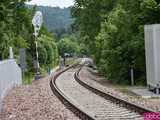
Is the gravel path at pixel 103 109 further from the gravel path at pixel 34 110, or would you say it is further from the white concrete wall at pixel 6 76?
the white concrete wall at pixel 6 76

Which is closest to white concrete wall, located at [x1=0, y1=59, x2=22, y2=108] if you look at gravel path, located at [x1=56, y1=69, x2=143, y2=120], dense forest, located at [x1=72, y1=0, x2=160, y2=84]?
gravel path, located at [x1=56, y1=69, x2=143, y2=120]

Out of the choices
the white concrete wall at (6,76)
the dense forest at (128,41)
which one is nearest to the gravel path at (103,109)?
the white concrete wall at (6,76)

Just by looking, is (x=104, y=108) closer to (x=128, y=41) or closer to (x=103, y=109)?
(x=103, y=109)

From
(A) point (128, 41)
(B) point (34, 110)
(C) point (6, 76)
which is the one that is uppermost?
(A) point (128, 41)

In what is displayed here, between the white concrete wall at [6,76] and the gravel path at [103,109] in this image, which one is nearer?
the gravel path at [103,109]

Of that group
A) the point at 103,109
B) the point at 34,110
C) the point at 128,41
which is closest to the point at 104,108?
the point at 103,109

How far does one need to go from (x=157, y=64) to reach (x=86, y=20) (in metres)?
41.2

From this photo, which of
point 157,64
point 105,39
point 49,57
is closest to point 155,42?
point 157,64

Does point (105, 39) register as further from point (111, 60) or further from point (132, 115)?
point (132, 115)

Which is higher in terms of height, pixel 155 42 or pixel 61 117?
pixel 155 42

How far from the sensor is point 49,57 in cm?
9400

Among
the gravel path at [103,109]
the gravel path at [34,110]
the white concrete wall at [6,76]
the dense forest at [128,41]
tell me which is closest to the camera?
the gravel path at [103,109]

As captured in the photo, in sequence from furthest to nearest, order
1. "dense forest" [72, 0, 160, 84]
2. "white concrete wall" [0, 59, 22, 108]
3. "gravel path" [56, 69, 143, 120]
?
1. "dense forest" [72, 0, 160, 84]
2. "white concrete wall" [0, 59, 22, 108]
3. "gravel path" [56, 69, 143, 120]

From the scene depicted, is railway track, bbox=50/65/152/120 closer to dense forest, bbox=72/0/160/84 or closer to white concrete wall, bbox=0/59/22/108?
white concrete wall, bbox=0/59/22/108
